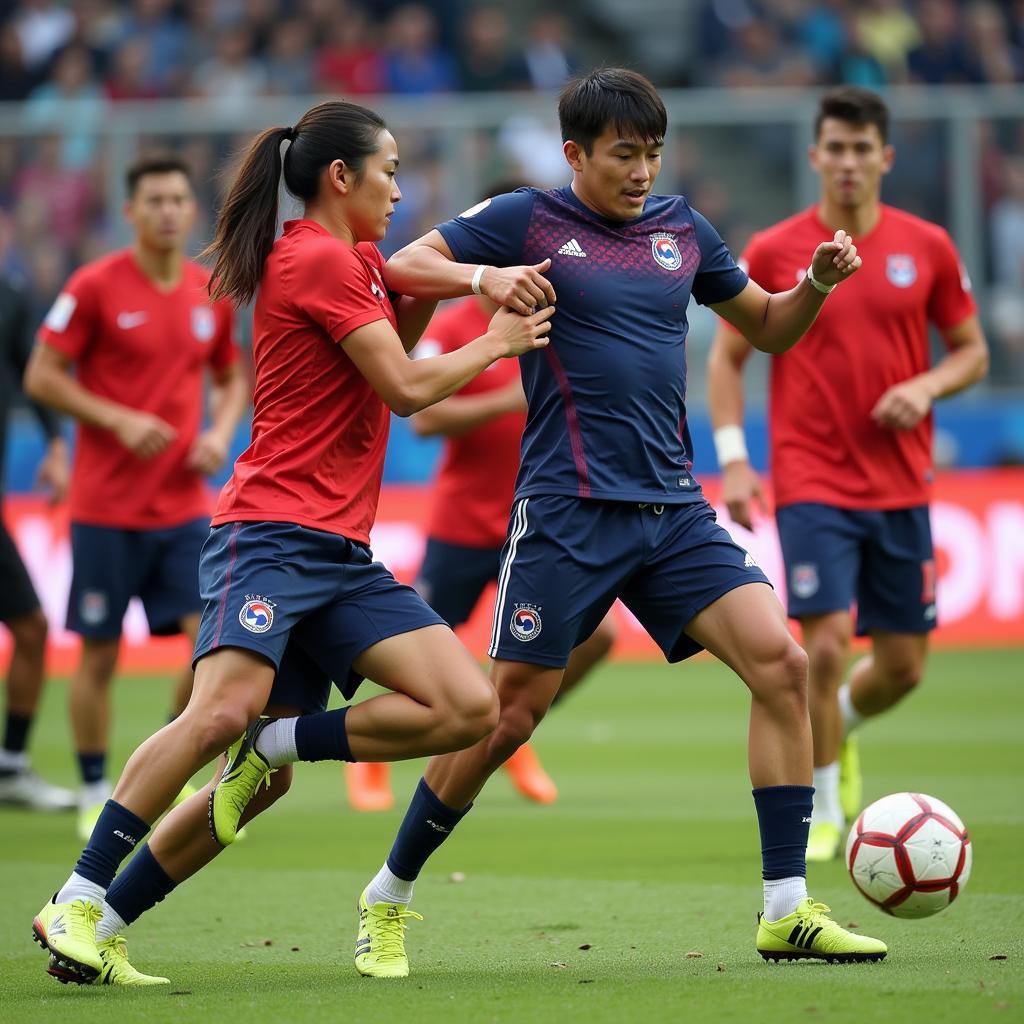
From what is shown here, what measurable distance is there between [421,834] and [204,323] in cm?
422

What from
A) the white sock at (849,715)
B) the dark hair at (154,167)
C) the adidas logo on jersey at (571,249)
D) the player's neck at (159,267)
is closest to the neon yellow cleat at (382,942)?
the adidas logo on jersey at (571,249)

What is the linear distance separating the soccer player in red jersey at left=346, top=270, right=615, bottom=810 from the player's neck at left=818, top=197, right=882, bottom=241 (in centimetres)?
188

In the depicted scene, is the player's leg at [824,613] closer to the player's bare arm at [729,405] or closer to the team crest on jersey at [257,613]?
the player's bare arm at [729,405]

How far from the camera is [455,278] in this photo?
17.6 ft

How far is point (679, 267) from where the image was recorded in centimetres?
570

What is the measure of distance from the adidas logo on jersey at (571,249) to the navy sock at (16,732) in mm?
5182

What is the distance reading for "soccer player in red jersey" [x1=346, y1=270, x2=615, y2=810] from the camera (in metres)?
9.24

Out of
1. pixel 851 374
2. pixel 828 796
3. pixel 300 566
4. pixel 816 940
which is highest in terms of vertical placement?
pixel 851 374

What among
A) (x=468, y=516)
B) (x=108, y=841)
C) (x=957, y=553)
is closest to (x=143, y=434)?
(x=468, y=516)

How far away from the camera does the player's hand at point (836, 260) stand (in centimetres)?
557

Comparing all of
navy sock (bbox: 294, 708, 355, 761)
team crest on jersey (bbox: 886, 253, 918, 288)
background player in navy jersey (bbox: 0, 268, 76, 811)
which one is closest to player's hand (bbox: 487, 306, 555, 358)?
navy sock (bbox: 294, 708, 355, 761)

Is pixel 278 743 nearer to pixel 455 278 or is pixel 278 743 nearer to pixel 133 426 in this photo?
pixel 455 278

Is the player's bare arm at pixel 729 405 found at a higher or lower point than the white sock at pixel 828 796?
higher

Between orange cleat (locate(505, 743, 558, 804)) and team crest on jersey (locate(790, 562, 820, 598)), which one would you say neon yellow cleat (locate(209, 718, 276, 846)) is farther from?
orange cleat (locate(505, 743, 558, 804))
